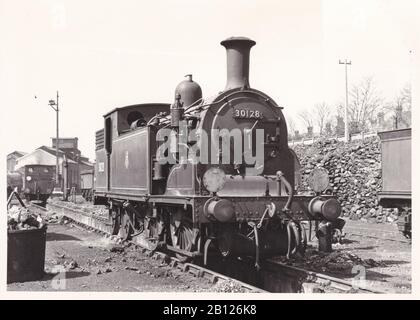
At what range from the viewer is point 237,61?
9.01 meters

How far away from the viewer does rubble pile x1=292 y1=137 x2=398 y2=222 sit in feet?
59.2

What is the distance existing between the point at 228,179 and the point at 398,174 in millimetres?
6394

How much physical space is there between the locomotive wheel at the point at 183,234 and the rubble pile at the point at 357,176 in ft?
32.9

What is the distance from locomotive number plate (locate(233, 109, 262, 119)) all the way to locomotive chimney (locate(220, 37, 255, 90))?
0.46 meters

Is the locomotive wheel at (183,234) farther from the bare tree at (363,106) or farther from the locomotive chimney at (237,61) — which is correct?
the bare tree at (363,106)

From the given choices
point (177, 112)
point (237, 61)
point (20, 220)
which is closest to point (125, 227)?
point (20, 220)

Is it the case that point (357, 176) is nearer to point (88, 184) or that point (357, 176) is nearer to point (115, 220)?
point (115, 220)

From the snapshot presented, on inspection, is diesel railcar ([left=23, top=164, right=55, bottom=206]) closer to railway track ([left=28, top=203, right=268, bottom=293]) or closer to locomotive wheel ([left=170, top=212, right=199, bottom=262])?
railway track ([left=28, top=203, right=268, bottom=293])

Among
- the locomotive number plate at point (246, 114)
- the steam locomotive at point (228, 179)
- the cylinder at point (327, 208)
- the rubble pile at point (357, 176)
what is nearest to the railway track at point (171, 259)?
the steam locomotive at point (228, 179)

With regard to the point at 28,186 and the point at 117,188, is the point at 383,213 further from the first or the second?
the point at 28,186

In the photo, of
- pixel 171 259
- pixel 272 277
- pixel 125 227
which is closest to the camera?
pixel 272 277

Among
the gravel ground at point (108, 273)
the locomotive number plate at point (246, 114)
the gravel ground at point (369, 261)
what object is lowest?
the gravel ground at point (108, 273)

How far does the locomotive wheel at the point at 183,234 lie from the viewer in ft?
28.8

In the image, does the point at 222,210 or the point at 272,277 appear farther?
the point at 272,277
